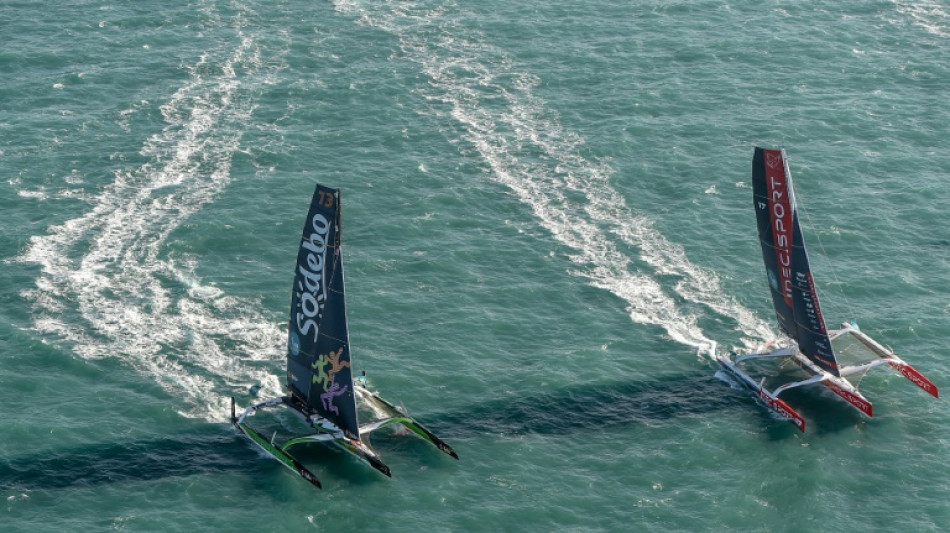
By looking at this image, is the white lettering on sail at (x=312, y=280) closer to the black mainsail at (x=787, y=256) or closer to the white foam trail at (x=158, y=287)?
the white foam trail at (x=158, y=287)

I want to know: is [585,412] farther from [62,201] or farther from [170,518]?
[62,201]

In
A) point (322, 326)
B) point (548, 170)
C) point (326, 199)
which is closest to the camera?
point (326, 199)

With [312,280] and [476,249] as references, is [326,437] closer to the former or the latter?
[312,280]

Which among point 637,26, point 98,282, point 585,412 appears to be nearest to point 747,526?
point 585,412

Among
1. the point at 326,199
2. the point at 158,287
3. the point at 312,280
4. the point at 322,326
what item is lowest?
the point at 158,287

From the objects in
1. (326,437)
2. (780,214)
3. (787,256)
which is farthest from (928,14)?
(326,437)

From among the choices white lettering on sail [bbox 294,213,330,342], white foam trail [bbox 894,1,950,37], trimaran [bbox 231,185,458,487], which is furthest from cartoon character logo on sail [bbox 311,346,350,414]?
white foam trail [bbox 894,1,950,37]

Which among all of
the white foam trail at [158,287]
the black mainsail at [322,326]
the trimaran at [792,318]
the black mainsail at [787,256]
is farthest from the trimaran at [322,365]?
the black mainsail at [787,256]

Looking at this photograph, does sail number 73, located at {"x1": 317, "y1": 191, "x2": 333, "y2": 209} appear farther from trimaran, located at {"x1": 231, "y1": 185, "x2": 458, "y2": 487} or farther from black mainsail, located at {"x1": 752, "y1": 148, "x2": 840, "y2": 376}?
black mainsail, located at {"x1": 752, "y1": 148, "x2": 840, "y2": 376}
